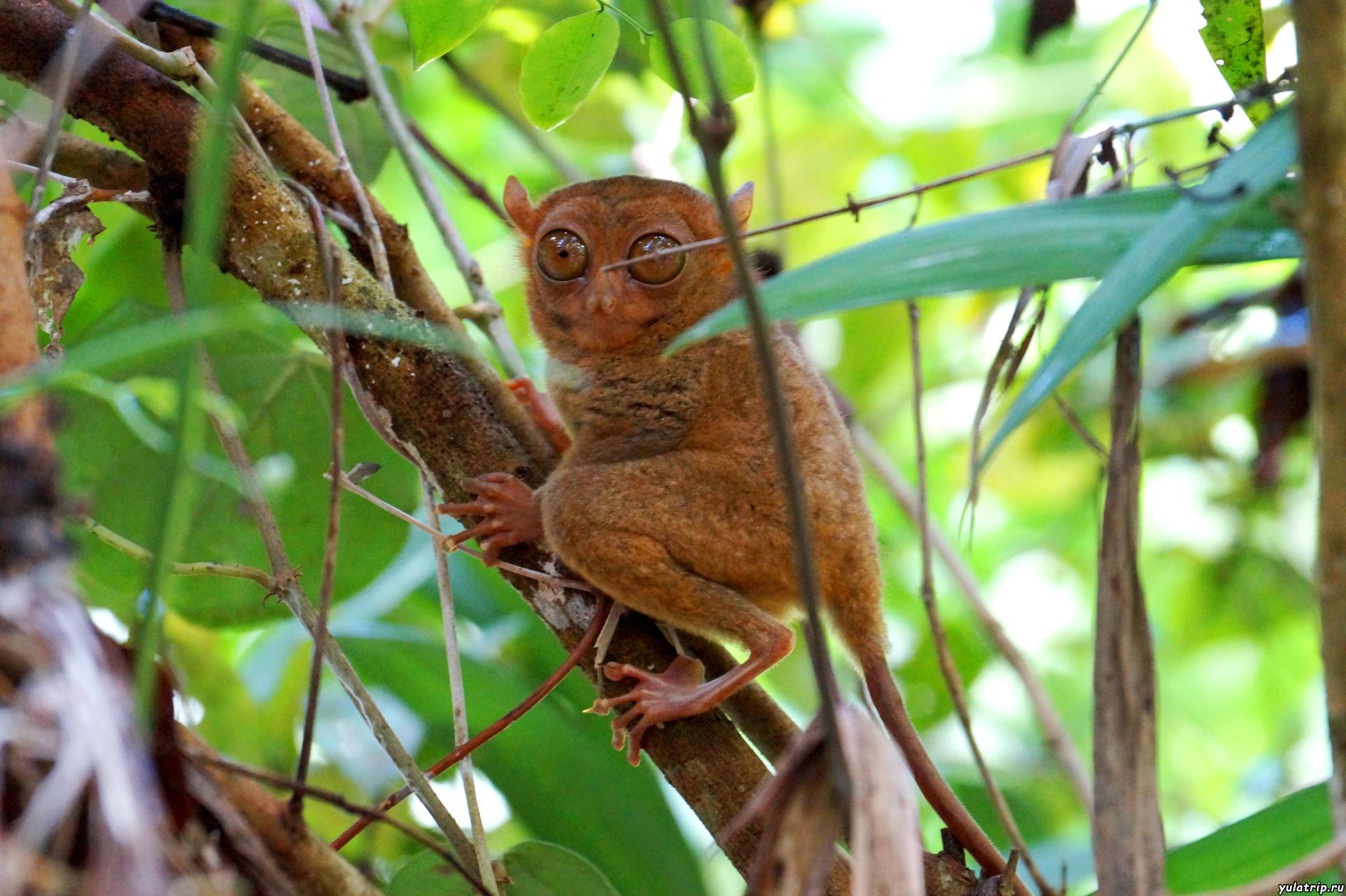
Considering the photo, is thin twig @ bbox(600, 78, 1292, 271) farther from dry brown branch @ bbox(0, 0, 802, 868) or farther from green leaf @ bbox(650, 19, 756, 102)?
dry brown branch @ bbox(0, 0, 802, 868)

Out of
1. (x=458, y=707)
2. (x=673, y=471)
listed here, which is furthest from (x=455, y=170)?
(x=458, y=707)

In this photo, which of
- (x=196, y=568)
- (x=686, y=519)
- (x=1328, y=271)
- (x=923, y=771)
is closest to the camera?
(x=1328, y=271)

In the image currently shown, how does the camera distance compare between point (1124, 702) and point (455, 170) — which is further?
point (455, 170)

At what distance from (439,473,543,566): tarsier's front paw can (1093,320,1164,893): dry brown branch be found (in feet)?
3.47

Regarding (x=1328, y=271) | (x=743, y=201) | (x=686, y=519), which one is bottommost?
(x=1328, y=271)

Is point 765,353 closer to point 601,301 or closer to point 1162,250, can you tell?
point 1162,250

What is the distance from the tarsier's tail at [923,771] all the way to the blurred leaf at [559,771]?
0.71m

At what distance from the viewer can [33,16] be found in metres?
1.89

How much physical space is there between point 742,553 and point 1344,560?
4.56ft

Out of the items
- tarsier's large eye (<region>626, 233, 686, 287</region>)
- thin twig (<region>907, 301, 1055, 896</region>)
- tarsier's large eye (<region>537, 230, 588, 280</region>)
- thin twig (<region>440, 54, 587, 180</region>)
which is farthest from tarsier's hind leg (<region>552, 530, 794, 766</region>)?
thin twig (<region>440, 54, 587, 180</region>)

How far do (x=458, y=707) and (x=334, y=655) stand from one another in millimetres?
236

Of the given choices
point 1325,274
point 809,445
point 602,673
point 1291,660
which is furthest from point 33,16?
point 1291,660

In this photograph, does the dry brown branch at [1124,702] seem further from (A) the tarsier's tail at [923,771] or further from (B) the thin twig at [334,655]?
(B) the thin twig at [334,655]

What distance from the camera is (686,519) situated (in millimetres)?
2322
